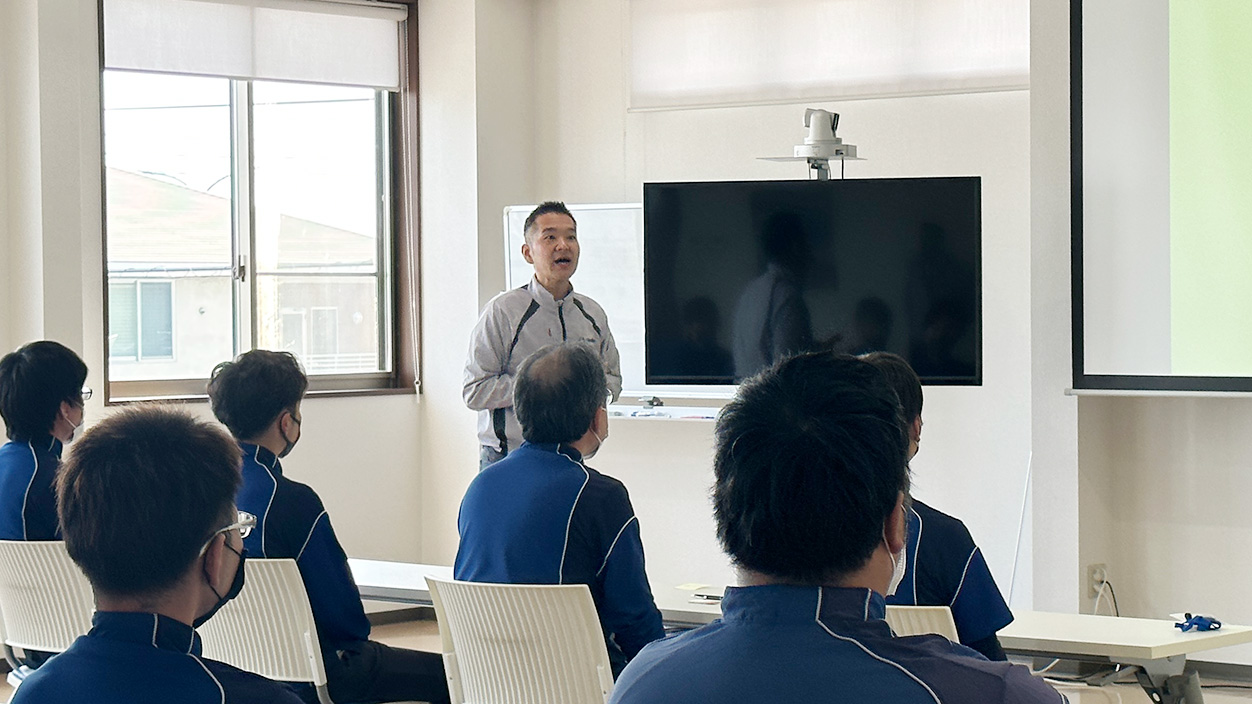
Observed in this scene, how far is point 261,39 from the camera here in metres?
6.18

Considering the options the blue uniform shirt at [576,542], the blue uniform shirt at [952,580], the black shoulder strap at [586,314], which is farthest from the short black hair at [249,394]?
the black shoulder strap at [586,314]

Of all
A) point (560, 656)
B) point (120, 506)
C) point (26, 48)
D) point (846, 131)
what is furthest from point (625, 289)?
point (120, 506)

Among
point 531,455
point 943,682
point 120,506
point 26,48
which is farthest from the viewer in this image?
point 26,48

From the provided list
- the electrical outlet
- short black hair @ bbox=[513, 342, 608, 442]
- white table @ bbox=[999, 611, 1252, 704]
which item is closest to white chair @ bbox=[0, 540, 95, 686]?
short black hair @ bbox=[513, 342, 608, 442]

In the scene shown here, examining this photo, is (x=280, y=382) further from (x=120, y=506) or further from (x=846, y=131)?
(x=846, y=131)

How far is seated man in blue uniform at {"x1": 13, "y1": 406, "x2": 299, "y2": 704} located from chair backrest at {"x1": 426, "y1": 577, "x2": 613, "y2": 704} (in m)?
1.03

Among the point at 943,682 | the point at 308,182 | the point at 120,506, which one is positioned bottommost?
the point at 943,682

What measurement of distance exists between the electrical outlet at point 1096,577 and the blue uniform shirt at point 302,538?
10.2 ft

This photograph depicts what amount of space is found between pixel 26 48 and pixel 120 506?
4205 mm

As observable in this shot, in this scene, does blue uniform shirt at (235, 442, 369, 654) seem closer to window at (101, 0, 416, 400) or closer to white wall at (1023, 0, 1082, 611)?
white wall at (1023, 0, 1082, 611)

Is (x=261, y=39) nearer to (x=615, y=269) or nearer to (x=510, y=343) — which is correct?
(x=615, y=269)

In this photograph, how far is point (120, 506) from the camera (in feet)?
5.33

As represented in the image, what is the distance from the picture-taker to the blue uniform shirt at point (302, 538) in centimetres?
306

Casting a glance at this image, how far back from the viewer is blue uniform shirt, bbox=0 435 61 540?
11.0 feet
